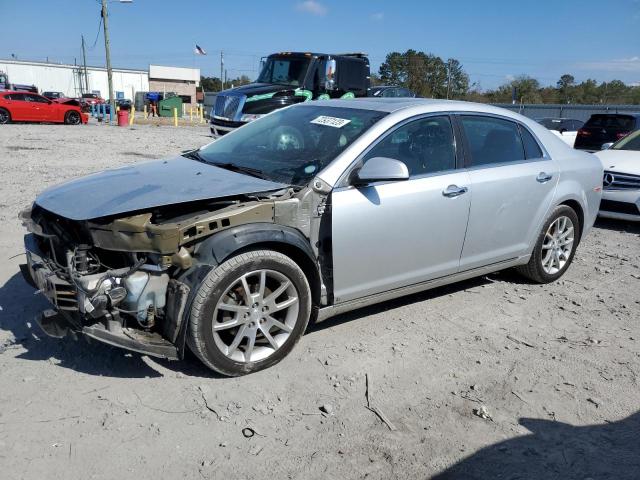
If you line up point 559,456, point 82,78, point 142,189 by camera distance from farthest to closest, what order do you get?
point 82,78
point 142,189
point 559,456

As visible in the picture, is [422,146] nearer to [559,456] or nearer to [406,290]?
[406,290]

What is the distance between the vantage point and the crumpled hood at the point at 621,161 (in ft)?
24.3

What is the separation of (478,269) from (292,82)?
10915 mm

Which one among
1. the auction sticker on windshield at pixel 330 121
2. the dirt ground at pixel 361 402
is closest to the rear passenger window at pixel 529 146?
the dirt ground at pixel 361 402

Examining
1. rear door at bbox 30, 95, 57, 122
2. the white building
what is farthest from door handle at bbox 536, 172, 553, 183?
the white building

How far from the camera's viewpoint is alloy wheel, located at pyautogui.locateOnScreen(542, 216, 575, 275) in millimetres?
5121

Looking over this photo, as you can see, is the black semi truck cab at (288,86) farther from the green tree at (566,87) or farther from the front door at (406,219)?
the green tree at (566,87)

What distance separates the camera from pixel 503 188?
4.41 m

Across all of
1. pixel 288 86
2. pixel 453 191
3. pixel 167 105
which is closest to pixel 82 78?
pixel 167 105

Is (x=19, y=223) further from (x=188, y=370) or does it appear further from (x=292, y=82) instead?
(x=292, y=82)

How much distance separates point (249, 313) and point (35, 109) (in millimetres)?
25424

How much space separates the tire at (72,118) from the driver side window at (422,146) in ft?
83.7

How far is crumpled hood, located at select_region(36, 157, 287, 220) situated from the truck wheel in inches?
971

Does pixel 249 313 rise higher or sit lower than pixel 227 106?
lower
